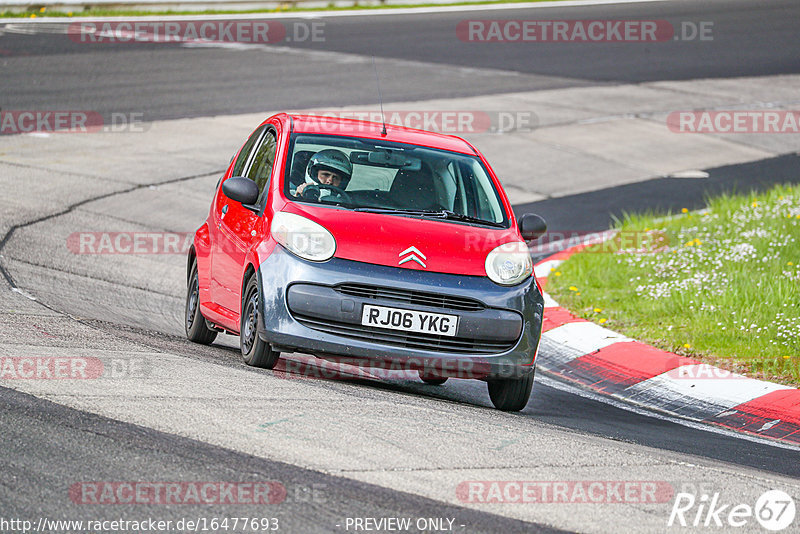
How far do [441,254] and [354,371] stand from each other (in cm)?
175

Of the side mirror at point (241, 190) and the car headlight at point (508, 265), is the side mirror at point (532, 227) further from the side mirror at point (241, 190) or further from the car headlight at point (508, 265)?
the side mirror at point (241, 190)

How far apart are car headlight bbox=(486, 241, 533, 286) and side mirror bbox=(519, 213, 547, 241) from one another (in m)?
0.38

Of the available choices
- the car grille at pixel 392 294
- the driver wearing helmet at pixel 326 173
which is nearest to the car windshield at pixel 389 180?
the driver wearing helmet at pixel 326 173

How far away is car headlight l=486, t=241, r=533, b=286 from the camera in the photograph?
6.90 metres

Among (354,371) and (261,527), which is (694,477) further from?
(354,371)

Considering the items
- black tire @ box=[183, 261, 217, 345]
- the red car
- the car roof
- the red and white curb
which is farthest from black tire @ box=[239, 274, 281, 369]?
the red and white curb

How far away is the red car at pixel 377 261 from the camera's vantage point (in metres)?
6.61

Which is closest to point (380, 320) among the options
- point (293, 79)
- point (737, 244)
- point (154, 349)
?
point (154, 349)

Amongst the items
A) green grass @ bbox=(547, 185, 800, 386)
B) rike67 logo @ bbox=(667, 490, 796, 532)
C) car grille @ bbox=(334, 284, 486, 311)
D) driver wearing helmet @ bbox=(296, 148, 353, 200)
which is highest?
driver wearing helmet @ bbox=(296, 148, 353, 200)

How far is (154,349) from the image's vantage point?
725 centimetres

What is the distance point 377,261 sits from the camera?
6.66m

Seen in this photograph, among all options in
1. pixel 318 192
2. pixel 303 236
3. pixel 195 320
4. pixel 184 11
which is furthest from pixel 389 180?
pixel 184 11

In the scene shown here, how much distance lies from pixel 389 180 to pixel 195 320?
191cm

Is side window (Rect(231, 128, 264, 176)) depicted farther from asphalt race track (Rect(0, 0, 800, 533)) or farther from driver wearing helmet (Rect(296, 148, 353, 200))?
asphalt race track (Rect(0, 0, 800, 533))
